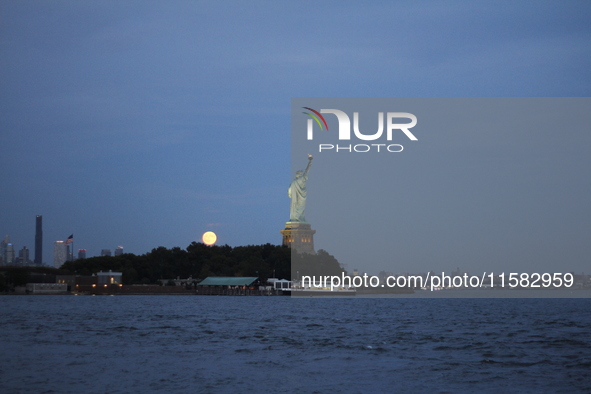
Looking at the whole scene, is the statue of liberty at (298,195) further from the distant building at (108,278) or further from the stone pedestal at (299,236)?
the distant building at (108,278)

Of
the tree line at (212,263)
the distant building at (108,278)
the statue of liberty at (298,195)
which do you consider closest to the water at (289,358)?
the distant building at (108,278)

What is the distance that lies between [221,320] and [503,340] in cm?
2798

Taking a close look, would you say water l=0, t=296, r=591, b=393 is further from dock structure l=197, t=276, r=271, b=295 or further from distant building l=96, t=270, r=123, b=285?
distant building l=96, t=270, r=123, b=285

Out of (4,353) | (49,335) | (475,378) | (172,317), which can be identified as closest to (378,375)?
(475,378)

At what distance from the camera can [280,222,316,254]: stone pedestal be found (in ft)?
623

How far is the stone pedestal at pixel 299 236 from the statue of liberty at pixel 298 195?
1.49m

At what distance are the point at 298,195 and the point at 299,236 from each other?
1057cm

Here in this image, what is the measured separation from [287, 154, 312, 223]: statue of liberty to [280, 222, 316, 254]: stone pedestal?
1.49m

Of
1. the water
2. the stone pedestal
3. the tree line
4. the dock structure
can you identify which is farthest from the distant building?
the water

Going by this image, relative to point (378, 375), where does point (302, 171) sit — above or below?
above

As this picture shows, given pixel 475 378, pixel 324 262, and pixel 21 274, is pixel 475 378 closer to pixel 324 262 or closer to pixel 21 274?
pixel 324 262

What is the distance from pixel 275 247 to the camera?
18125cm

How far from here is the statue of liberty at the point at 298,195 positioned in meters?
184

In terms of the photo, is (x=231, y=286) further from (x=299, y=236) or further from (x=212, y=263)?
(x=299, y=236)
